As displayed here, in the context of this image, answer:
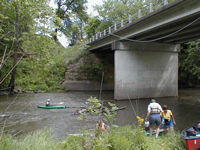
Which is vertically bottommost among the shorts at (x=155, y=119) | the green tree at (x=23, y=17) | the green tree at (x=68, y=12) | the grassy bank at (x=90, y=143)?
the shorts at (x=155, y=119)

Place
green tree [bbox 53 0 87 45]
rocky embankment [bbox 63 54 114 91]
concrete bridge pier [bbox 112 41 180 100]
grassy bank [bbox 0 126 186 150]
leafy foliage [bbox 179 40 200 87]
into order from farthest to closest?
green tree [bbox 53 0 87 45] → rocky embankment [bbox 63 54 114 91] → leafy foliage [bbox 179 40 200 87] → concrete bridge pier [bbox 112 41 180 100] → grassy bank [bbox 0 126 186 150]

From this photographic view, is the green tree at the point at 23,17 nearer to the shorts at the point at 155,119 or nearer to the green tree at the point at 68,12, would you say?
the shorts at the point at 155,119

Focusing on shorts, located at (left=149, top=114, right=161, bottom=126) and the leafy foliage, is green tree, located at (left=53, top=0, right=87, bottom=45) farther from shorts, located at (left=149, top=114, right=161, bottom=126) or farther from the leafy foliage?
shorts, located at (left=149, top=114, right=161, bottom=126)

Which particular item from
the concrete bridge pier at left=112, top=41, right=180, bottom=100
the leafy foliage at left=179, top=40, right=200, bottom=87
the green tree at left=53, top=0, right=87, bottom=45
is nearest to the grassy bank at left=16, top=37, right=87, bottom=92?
the concrete bridge pier at left=112, top=41, right=180, bottom=100

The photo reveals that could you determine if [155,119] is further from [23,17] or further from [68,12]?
[68,12]

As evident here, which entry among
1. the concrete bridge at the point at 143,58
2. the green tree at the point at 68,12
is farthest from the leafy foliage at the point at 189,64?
the green tree at the point at 68,12

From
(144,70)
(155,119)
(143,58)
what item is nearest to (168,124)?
(155,119)

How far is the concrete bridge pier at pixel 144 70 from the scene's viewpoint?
18131 millimetres

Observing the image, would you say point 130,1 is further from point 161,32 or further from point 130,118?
point 130,118

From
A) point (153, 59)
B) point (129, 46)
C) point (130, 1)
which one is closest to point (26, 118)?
point (129, 46)

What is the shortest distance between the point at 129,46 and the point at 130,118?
32.5ft

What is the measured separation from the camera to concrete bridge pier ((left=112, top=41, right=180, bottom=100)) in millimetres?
18131

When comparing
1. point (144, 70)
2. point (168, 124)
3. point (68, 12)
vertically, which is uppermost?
point (68, 12)

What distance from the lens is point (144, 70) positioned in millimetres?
19312
